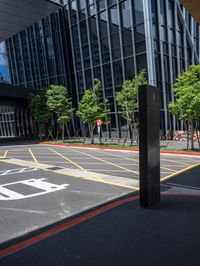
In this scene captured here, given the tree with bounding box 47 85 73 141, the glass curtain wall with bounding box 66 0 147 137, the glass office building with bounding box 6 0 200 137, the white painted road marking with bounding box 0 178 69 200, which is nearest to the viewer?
the white painted road marking with bounding box 0 178 69 200

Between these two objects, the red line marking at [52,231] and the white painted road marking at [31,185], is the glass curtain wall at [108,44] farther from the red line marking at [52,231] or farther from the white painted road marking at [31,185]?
the red line marking at [52,231]

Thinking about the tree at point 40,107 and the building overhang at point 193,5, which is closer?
the building overhang at point 193,5

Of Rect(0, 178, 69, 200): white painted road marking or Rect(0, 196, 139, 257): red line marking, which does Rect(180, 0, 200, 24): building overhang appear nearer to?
Rect(0, 196, 139, 257): red line marking

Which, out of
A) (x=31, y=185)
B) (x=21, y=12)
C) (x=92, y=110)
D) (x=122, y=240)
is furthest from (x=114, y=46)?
(x=122, y=240)

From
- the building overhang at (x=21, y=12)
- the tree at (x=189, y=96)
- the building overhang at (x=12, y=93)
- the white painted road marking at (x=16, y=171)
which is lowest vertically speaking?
the white painted road marking at (x=16, y=171)

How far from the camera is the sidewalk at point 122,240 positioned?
4145 mm

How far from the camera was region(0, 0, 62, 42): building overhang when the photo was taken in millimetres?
32625

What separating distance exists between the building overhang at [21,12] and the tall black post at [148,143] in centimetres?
3214

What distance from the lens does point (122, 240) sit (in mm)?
4789

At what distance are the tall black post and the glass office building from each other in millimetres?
22249

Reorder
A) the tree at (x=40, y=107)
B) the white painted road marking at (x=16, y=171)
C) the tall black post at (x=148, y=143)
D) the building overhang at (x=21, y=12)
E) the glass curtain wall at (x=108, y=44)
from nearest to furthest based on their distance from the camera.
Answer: the tall black post at (x=148, y=143) < the white painted road marking at (x=16, y=171) < the glass curtain wall at (x=108, y=44) < the building overhang at (x=21, y=12) < the tree at (x=40, y=107)

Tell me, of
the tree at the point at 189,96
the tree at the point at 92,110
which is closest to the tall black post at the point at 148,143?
the tree at the point at 189,96

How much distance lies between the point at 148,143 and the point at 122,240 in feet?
8.43

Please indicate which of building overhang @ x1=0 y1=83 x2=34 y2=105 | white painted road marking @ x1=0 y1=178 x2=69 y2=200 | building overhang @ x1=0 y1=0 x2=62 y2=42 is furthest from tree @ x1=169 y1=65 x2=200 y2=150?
building overhang @ x1=0 y1=0 x2=62 y2=42
